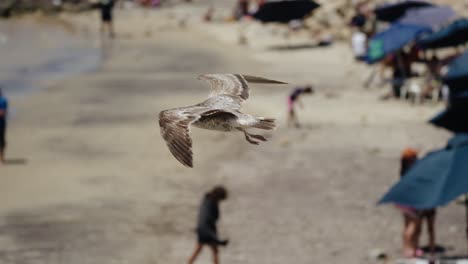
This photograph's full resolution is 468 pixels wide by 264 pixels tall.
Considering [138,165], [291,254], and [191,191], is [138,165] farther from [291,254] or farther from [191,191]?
[291,254]

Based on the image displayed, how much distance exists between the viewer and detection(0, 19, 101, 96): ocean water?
36.5 metres

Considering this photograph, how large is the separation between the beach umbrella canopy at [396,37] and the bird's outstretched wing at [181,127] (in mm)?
18593

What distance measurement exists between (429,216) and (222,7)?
4634 cm

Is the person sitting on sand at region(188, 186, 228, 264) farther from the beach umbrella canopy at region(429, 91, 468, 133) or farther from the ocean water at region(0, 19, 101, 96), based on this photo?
the ocean water at region(0, 19, 101, 96)

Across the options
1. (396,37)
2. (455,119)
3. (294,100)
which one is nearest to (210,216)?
(455,119)

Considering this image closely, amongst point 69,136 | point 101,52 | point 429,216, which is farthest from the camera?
point 101,52

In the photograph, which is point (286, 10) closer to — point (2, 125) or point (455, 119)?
point (455, 119)

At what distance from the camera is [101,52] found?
144ft

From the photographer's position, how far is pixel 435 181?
11164 mm

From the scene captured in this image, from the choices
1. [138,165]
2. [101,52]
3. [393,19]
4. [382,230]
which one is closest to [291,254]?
[382,230]

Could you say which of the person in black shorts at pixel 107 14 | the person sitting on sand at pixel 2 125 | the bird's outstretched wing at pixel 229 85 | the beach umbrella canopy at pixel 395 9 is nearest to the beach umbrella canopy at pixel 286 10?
the bird's outstretched wing at pixel 229 85

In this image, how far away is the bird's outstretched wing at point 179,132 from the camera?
5.43 meters

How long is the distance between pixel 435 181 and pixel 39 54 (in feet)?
116

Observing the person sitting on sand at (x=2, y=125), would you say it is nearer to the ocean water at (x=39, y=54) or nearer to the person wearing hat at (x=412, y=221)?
the person wearing hat at (x=412, y=221)
